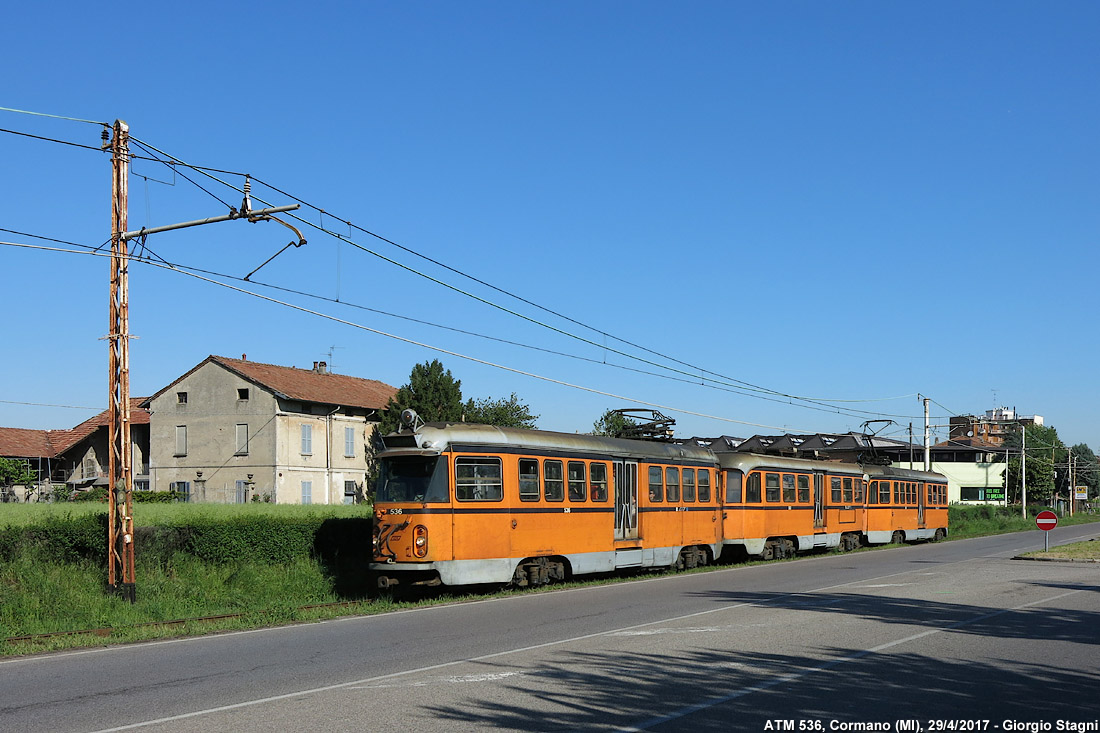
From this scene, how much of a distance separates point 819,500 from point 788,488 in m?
2.93

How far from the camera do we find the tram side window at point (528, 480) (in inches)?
779

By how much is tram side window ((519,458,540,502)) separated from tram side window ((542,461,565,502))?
23 cm

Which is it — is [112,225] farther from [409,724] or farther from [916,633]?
[916,633]

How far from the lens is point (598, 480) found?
72.3 ft

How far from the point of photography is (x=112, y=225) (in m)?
17.7

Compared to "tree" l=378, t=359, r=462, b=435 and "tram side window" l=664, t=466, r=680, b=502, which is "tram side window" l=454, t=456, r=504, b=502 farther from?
"tree" l=378, t=359, r=462, b=435

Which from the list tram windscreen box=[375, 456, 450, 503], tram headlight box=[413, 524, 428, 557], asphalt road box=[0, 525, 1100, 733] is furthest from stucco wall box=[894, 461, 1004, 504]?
tram headlight box=[413, 524, 428, 557]

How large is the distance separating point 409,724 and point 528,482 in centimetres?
1185

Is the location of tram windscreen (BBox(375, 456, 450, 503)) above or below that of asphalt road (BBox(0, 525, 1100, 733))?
above

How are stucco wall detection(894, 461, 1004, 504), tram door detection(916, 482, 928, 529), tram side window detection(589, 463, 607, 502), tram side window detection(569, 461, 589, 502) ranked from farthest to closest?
stucco wall detection(894, 461, 1004, 504) → tram door detection(916, 482, 928, 529) → tram side window detection(589, 463, 607, 502) → tram side window detection(569, 461, 589, 502)

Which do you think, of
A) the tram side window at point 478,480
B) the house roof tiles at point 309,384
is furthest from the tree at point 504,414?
the tram side window at point 478,480

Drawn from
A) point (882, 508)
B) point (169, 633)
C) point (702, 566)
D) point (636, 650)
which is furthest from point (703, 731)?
point (882, 508)

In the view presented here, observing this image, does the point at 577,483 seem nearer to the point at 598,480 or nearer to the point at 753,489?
the point at 598,480

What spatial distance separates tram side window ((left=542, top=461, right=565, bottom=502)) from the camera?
20359 millimetres
